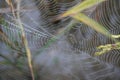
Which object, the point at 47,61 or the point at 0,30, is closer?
the point at 0,30

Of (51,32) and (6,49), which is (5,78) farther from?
(51,32)

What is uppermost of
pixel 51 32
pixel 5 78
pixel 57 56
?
pixel 51 32

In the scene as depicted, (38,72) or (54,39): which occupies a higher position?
(54,39)

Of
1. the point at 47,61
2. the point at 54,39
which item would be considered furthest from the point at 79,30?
the point at 47,61

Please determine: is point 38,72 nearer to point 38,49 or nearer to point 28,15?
point 38,49

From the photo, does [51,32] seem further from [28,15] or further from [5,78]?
[5,78]

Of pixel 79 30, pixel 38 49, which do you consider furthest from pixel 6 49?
pixel 79 30

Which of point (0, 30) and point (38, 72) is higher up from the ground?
point (0, 30)

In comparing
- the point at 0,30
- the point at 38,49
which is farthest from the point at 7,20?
the point at 38,49
